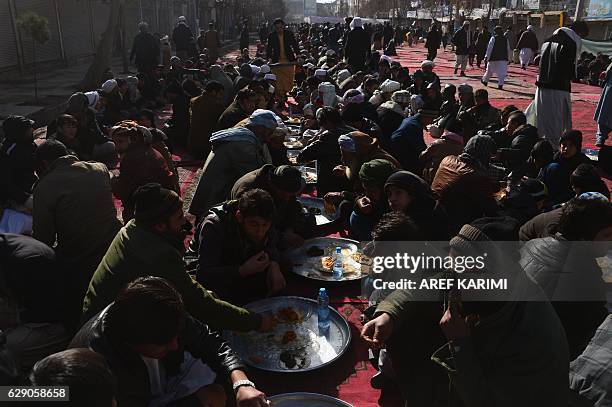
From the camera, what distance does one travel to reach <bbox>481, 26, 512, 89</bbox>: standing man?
1580cm

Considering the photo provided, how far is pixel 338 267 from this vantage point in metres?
4.38

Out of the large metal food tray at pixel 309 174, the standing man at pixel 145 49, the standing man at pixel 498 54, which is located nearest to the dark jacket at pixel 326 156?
the large metal food tray at pixel 309 174

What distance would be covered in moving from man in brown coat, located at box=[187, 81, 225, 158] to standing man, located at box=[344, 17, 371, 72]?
6.81 m

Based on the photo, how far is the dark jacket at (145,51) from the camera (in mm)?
14062

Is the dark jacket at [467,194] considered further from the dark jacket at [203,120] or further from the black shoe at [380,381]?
the dark jacket at [203,120]

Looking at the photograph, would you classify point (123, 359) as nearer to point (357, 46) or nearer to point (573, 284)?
point (573, 284)

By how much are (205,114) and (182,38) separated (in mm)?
12381

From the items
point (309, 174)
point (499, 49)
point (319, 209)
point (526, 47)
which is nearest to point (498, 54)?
point (499, 49)

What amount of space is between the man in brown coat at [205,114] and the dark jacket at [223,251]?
4.44 metres

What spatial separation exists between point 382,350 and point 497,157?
4.30 meters

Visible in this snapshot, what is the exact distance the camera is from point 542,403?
1.99 meters

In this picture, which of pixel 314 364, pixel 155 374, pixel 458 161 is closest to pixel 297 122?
pixel 458 161

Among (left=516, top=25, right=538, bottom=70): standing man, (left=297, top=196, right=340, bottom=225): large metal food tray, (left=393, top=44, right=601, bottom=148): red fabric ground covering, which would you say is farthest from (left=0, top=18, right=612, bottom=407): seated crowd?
(left=516, top=25, right=538, bottom=70): standing man

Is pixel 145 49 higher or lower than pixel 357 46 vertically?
lower
